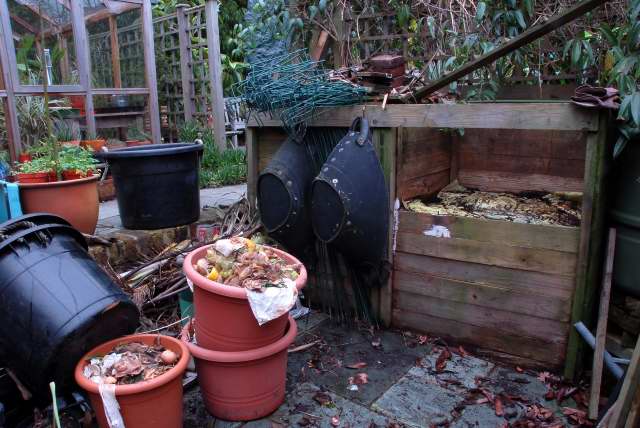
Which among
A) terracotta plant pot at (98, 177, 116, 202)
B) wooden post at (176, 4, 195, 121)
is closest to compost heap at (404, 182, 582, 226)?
terracotta plant pot at (98, 177, 116, 202)

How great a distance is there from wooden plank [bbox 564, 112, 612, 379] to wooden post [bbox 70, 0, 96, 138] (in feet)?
14.9

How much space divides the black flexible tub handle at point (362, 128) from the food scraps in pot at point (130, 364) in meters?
1.31

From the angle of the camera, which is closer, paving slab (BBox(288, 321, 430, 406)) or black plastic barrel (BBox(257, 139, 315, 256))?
paving slab (BBox(288, 321, 430, 406))

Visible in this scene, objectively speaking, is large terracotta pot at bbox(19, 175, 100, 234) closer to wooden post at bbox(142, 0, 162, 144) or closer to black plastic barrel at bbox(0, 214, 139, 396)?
black plastic barrel at bbox(0, 214, 139, 396)

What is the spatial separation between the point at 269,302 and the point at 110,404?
2.10 ft

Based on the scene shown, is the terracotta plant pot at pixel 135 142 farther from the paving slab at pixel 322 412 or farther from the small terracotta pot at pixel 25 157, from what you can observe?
the paving slab at pixel 322 412

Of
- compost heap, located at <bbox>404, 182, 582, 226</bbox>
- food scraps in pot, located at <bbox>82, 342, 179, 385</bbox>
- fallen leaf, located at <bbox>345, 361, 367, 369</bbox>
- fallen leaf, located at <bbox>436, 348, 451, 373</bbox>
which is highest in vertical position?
compost heap, located at <bbox>404, 182, 582, 226</bbox>

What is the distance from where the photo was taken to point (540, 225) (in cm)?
235

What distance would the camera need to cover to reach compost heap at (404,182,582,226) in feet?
8.29

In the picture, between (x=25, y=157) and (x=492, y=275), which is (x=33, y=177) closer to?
(x=25, y=157)

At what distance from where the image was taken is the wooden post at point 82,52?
4.94m

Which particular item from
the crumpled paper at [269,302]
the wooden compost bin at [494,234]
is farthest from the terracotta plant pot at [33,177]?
the crumpled paper at [269,302]

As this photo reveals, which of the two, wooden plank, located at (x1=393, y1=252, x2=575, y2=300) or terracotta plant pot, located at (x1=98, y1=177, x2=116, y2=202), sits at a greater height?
terracotta plant pot, located at (x1=98, y1=177, x2=116, y2=202)

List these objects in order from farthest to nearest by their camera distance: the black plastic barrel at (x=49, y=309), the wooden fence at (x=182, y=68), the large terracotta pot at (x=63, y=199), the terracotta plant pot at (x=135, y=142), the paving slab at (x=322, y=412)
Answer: the wooden fence at (x=182, y=68), the terracotta plant pot at (x=135, y=142), the large terracotta pot at (x=63, y=199), the paving slab at (x=322, y=412), the black plastic barrel at (x=49, y=309)
